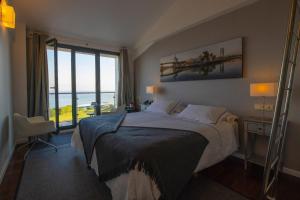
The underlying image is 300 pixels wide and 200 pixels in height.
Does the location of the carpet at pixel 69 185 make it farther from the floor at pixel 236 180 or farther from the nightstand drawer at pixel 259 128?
the nightstand drawer at pixel 259 128

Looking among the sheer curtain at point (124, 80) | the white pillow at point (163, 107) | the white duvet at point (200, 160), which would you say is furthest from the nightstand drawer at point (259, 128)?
the sheer curtain at point (124, 80)

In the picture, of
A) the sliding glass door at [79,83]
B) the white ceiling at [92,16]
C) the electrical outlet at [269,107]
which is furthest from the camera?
the sliding glass door at [79,83]

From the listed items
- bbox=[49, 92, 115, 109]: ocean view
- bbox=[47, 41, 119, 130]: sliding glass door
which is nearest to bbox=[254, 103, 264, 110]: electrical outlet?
bbox=[47, 41, 119, 130]: sliding glass door

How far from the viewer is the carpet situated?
1958 mm

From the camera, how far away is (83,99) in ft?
16.8

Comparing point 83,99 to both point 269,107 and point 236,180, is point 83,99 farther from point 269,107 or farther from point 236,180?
point 269,107

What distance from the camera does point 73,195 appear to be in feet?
6.49

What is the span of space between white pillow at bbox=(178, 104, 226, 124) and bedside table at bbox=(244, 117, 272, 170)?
43 centimetres

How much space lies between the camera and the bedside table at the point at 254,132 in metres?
2.38

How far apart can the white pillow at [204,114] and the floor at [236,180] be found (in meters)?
0.75

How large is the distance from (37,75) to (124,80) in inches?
92.1

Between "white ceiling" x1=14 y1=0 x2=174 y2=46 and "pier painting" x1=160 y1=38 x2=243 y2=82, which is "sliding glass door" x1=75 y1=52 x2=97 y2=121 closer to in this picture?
"white ceiling" x1=14 y1=0 x2=174 y2=46

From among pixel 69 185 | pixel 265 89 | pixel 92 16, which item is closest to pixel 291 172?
pixel 265 89

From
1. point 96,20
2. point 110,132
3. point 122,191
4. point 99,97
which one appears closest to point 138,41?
point 96,20
